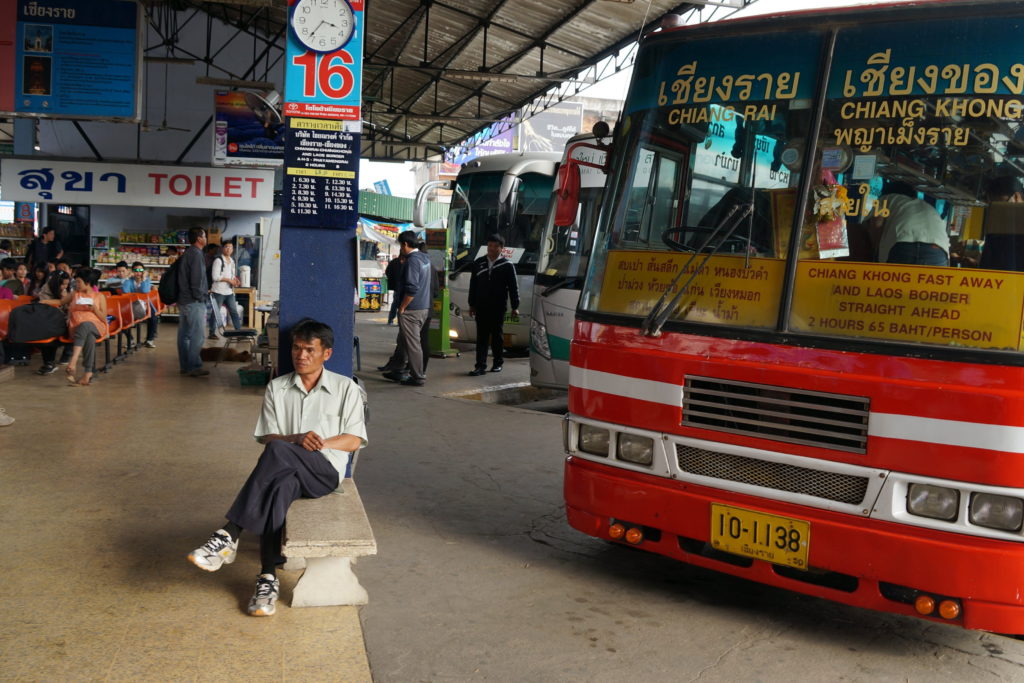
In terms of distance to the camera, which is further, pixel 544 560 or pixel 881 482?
pixel 544 560

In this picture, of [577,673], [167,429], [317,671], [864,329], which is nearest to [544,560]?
[577,673]

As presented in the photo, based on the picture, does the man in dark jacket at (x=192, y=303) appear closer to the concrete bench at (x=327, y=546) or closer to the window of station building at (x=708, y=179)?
the concrete bench at (x=327, y=546)

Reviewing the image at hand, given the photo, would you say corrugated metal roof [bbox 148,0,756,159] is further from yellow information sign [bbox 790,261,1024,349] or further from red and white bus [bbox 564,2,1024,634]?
yellow information sign [bbox 790,261,1024,349]

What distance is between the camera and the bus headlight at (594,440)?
4.70 meters

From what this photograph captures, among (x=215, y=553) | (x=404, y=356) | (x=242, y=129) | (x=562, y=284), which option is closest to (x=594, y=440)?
(x=215, y=553)

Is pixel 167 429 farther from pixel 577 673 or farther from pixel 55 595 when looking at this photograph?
pixel 577 673

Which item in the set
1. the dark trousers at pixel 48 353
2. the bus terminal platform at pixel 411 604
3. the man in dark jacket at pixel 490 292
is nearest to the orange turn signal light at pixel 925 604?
the bus terminal platform at pixel 411 604

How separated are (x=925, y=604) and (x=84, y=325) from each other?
10.1 metres

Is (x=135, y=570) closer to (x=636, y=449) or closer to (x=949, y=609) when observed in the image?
(x=636, y=449)

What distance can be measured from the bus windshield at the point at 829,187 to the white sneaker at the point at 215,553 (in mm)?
2155

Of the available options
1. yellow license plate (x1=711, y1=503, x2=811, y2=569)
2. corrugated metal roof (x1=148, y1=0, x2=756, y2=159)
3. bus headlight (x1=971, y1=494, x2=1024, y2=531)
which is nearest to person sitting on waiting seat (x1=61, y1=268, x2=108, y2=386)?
corrugated metal roof (x1=148, y1=0, x2=756, y2=159)

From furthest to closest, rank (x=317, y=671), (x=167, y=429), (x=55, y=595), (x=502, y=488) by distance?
(x=167, y=429) < (x=502, y=488) < (x=55, y=595) < (x=317, y=671)

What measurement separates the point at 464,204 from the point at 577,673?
1424cm

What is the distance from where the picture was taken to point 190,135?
813 inches
